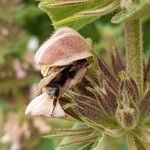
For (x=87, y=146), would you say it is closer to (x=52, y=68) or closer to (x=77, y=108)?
(x=77, y=108)

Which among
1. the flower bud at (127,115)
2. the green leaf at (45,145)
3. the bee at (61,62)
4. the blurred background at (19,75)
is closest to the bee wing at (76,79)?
the bee at (61,62)

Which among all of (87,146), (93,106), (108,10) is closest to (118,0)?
(108,10)

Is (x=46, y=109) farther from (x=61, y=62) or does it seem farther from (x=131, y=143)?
(x=131, y=143)

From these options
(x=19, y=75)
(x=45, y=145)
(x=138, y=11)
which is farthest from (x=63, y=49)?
(x=19, y=75)

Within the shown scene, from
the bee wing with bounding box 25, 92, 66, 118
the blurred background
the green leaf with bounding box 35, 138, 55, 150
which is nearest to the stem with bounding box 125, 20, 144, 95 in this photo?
the bee wing with bounding box 25, 92, 66, 118

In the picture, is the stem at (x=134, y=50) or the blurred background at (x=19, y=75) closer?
the stem at (x=134, y=50)

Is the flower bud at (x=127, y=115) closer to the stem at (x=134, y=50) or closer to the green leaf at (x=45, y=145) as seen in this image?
the stem at (x=134, y=50)
